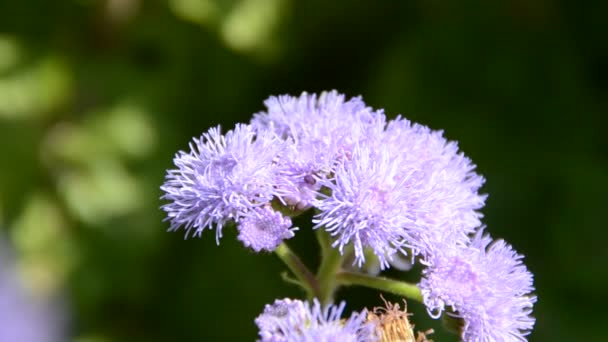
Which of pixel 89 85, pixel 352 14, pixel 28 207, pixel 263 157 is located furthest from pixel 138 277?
pixel 263 157

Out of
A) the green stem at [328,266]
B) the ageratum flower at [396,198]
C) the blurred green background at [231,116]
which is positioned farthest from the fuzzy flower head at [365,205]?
the blurred green background at [231,116]

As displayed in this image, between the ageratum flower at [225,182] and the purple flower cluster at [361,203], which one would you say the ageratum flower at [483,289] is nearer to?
the purple flower cluster at [361,203]

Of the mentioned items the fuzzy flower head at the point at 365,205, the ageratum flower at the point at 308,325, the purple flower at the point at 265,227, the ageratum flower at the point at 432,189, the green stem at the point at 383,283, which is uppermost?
the ageratum flower at the point at 432,189

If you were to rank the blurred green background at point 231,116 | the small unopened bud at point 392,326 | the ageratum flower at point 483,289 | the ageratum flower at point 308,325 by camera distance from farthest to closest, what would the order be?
the blurred green background at point 231,116
the ageratum flower at point 483,289
the small unopened bud at point 392,326
the ageratum flower at point 308,325

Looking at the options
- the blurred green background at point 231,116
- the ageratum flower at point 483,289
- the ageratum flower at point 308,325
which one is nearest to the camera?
the ageratum flower at point 308,325

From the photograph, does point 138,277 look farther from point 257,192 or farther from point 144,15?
point 257,192

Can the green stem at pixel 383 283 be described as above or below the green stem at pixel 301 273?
above

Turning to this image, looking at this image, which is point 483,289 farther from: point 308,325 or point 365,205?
point 308,325

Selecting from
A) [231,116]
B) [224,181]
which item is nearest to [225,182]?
[224,181]

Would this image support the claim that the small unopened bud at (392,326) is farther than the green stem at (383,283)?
No
